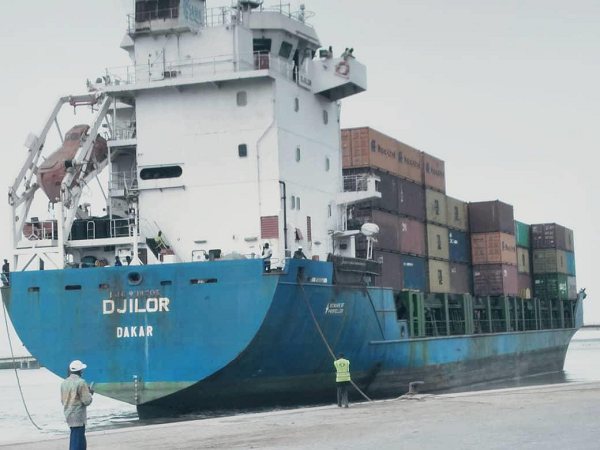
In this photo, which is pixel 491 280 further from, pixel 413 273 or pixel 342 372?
pixel 342 372

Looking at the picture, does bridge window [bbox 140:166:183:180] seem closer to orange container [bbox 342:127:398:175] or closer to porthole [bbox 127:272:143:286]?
porthole [bbox 127:272:143:286]

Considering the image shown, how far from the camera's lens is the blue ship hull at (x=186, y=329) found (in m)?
18.0

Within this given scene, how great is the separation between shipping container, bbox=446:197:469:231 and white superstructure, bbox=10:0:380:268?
11.5 m

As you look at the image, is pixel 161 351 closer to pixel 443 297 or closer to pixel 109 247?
pixel 109 247

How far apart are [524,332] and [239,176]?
19.0 metres

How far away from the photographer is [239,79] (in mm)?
20531

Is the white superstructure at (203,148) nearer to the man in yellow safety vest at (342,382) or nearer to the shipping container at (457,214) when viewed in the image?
the man in yellow safety vest at (342,382)

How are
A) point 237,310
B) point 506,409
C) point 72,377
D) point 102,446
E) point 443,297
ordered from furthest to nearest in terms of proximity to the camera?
point 443,297, point 237,310, point 506,409, point 102,446, point 72,377

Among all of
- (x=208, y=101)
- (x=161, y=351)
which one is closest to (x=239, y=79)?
(x=208, y=101)

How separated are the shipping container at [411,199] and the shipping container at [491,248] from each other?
4799mm

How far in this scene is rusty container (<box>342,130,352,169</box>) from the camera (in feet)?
87.7

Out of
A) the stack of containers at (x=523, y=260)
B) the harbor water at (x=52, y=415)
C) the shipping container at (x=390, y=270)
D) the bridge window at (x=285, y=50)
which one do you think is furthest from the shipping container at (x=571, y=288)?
the bridge window at (x=285, y=50)

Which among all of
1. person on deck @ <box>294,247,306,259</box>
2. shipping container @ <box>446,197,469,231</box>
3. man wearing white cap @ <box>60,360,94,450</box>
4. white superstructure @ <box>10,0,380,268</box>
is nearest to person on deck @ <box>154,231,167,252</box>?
white superstructure @ <box>10,0,380,268</box>

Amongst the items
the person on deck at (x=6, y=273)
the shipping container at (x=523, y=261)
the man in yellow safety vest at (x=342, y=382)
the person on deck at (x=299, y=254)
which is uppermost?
the shipping container at (x=523, y=261)
